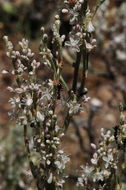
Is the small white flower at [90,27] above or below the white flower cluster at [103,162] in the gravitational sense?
above

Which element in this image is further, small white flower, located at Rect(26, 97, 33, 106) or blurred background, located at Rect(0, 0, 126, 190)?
blurred background, located at Rect(0, 0, 126, 190)

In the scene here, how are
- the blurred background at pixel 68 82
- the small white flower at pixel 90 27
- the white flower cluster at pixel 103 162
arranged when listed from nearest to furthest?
the small white flower at pixel 90 27 → the white flower cluster at pixel 103 162 → the blurred background at pixel 68 82

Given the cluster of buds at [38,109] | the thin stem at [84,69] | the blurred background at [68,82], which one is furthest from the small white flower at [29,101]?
the blurred background at [68,82]

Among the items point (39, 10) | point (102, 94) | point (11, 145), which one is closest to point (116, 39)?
point (102, 94)

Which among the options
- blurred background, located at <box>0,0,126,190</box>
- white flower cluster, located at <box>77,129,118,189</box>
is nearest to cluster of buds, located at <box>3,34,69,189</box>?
white flower cluster, located at <box>77,129,118,189</box>

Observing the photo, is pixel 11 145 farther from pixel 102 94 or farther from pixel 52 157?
pixel 52 157

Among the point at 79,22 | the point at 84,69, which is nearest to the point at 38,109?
the point at 84,69

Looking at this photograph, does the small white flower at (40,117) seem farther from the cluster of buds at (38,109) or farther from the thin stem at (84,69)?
the thin stem at (84,69)

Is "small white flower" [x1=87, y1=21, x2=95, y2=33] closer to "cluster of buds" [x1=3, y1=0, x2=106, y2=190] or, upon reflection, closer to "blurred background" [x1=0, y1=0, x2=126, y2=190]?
"cluster of buds" [x1=3, y1=0, x2=106, y2=190]

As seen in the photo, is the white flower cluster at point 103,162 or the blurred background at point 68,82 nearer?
the white flower cluster at point 103,162

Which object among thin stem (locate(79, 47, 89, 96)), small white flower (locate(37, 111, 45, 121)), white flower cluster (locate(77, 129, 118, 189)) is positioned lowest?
white flower cluster (locate(77, 129, 118, 189))
